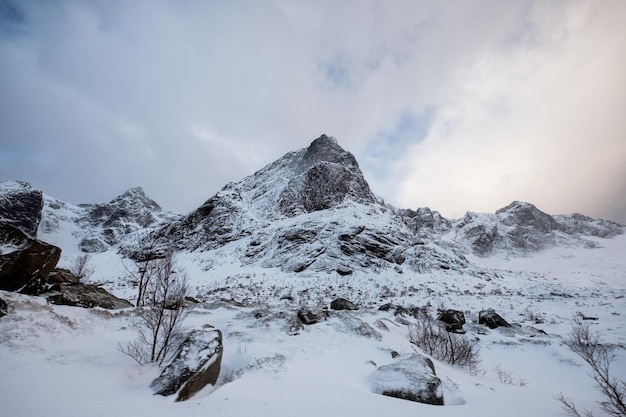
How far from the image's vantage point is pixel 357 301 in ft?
82.5

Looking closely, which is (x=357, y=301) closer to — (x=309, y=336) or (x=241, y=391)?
(x=309, y=336)

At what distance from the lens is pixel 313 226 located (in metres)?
42.9

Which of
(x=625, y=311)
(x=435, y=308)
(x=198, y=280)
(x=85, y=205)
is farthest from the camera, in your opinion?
(x=85, y=205)

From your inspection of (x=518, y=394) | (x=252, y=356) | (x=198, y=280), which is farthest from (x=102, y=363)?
(x=198, y=280)

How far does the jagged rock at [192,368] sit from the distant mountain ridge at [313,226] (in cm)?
1846

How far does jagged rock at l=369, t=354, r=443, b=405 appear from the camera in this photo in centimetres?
652

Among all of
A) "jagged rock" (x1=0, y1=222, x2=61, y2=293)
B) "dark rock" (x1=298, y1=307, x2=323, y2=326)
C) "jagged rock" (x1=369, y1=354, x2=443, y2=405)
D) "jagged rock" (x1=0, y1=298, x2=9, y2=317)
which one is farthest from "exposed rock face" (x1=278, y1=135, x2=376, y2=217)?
"jagged rock" (x1=369, y1=354, x2=443, y2=405)

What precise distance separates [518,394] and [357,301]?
17808 mm

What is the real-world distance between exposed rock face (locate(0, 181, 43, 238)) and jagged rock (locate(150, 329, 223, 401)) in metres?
84.4

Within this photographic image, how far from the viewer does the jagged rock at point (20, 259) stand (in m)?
9.87

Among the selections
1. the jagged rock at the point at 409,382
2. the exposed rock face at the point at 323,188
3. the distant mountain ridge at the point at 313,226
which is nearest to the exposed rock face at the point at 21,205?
the distant mountain ridge at the point at 313,226

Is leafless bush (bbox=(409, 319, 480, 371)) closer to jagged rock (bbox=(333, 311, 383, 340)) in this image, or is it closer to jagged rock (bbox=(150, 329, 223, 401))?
jagged rock (bbox=(333, 311, 383, 340))

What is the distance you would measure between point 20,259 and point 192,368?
884 cm

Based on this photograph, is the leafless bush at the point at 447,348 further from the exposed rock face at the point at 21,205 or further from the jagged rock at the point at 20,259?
the exposed rock face at the point at 21,205
